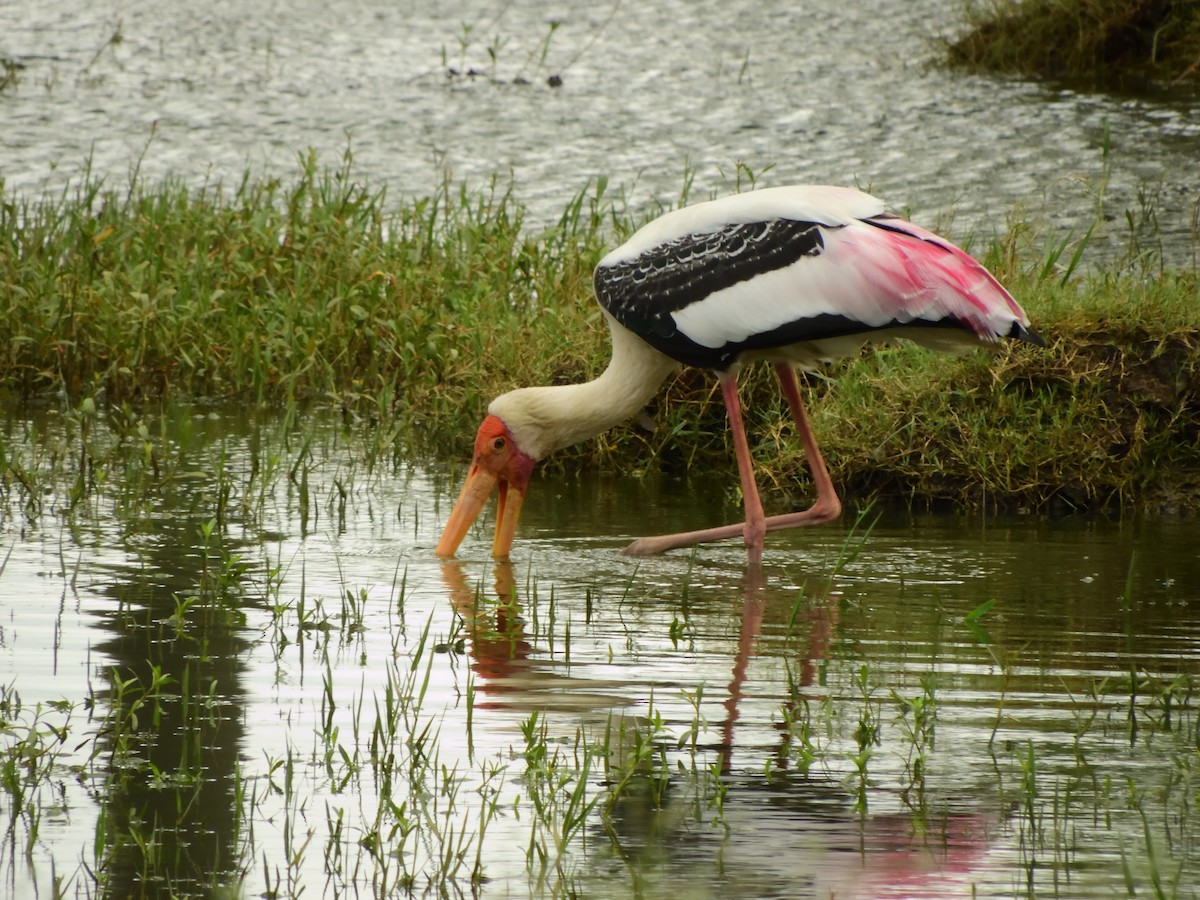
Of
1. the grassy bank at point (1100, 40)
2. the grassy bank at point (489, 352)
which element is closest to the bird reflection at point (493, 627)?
the grassy bank at point (489, 352)

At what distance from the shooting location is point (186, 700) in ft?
13.2

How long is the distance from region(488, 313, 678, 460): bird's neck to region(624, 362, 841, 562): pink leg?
264mm

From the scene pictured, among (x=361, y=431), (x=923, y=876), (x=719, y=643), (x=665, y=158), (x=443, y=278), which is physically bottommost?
(x=923, y=876)

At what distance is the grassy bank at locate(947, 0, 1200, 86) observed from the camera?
48.9 feet

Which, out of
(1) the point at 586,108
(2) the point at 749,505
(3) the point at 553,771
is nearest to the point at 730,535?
(2) the point at 749,505

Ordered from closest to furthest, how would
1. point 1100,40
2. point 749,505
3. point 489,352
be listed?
1. point 749,505
2. point 489,352
3. point 1100,40

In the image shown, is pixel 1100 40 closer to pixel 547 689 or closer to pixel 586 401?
pixel 586 401

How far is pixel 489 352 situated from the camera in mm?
7473

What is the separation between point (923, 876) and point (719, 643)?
1.66 meters

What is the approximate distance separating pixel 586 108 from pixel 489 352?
7766 mm

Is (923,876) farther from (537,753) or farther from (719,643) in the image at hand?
(719,643)

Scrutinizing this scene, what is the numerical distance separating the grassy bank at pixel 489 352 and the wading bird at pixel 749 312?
79cm

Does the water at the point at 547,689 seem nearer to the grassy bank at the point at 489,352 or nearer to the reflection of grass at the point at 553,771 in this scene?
the reflection of grass at the point at 553,771

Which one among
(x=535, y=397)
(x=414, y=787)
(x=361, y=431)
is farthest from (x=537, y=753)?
(x=361, y=431)
